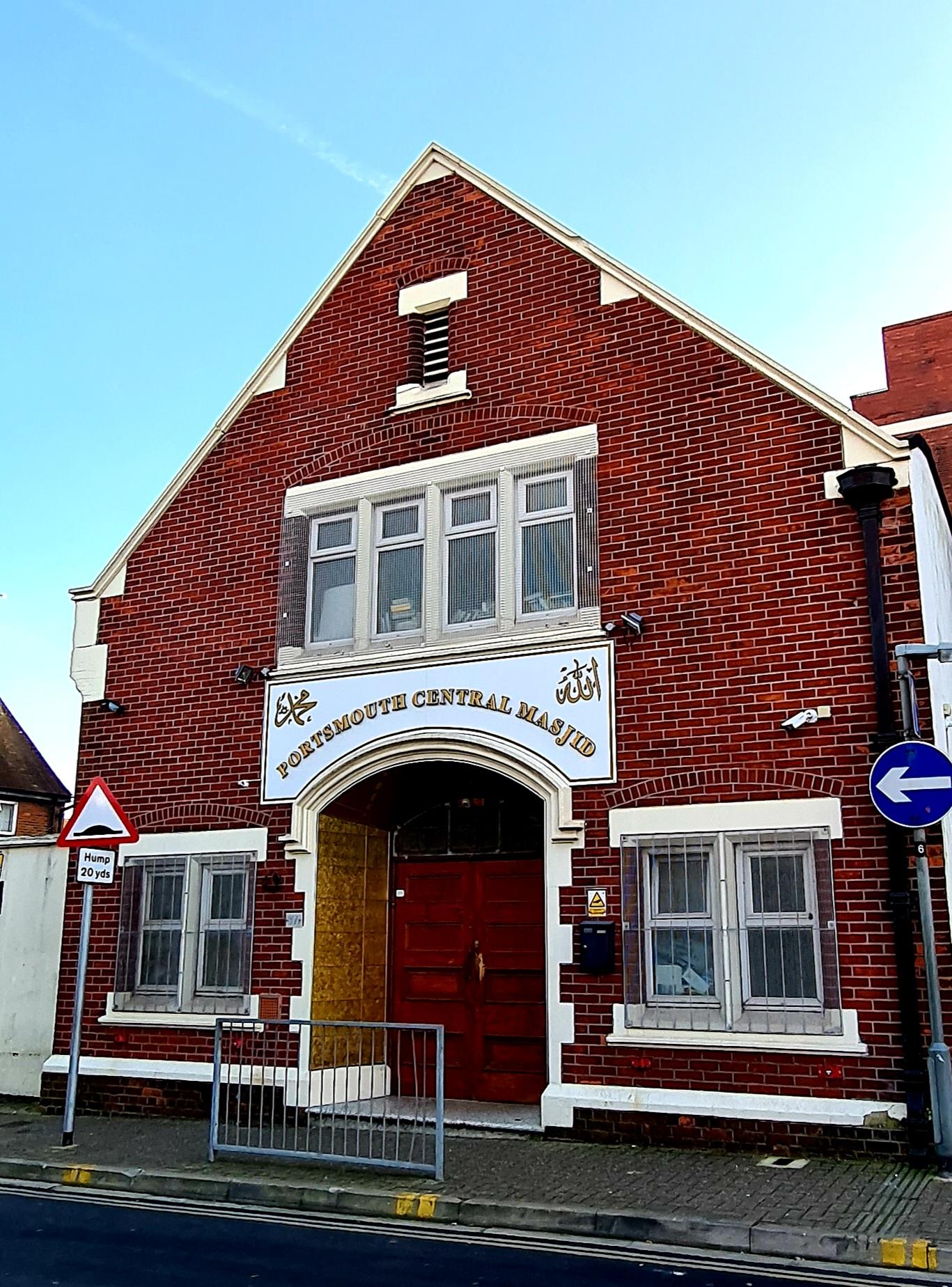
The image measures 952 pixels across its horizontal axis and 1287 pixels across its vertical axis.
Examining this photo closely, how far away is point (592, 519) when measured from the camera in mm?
11766

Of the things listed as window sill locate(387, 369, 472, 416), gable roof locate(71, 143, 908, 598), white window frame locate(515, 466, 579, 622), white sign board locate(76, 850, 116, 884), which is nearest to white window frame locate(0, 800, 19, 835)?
gable roof locate(71, 143, 908, 598)

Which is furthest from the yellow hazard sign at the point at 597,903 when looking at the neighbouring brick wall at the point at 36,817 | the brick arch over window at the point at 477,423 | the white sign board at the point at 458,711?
the neighbouring brick wall at the point at 36,817

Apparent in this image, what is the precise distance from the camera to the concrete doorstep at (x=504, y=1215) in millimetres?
6918

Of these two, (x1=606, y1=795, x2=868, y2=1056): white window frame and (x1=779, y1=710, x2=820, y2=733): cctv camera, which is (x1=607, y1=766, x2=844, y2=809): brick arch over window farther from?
(x1=779, y1=710, x2=820, y2=733): cctv camera

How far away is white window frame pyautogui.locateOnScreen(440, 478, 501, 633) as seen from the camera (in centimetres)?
1216

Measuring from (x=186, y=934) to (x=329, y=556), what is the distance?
13.7 ft

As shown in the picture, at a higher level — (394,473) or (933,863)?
(394,473)

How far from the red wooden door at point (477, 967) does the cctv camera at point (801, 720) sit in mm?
3254

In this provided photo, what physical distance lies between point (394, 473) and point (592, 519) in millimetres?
2370

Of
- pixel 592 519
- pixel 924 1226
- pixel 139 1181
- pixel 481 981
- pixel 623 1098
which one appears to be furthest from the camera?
pixel 481 981

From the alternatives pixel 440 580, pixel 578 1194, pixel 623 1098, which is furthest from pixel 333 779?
pixel 578 1194

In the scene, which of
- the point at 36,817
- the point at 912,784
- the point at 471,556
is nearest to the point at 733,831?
the point at 912,784

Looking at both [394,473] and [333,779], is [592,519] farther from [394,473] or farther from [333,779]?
[333,779]

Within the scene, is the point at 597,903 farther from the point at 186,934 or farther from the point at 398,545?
the point at 186,934
